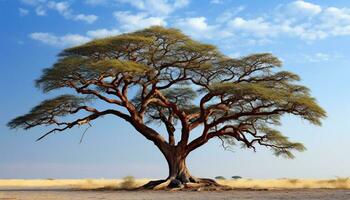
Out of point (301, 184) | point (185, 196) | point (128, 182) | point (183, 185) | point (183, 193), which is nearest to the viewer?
point (185, 196)

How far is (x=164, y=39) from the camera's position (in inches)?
1288

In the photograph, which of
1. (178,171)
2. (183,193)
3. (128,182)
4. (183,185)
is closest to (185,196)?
(183,193)

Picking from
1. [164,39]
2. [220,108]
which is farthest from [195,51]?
[220,108]

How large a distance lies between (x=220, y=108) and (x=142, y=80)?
197 inches

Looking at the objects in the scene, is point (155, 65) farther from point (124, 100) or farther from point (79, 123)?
point (79, 123)

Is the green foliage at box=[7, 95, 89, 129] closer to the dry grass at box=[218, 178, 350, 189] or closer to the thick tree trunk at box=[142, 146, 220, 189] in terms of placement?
the thick tree trunk at box=[142, 146, 220, 189]

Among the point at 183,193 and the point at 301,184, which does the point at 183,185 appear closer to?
the point at 183,193

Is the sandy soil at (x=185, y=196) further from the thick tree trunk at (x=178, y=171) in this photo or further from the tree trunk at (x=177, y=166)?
the tree trunk at (x=177, y=166)

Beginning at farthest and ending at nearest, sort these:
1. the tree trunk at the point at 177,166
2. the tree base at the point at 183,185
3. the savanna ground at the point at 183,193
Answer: the tree trunk at the point at 177,166, the tree base at the point at 183,185, the savanna ground at the point at 183,193

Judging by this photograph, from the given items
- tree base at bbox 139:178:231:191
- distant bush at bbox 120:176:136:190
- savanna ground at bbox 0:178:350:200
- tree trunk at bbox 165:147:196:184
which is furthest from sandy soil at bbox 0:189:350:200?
distant bush at bbox 120:176:136:190

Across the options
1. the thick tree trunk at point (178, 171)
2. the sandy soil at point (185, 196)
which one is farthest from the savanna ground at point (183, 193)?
the thick tree trunk at point (178, 171)

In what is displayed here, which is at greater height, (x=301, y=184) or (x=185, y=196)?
(x=301, y=184)

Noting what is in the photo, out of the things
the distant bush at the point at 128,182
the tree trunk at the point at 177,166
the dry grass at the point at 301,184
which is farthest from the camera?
the distant bush at the point at 128,182

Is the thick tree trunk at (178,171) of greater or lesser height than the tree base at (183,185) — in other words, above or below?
above
